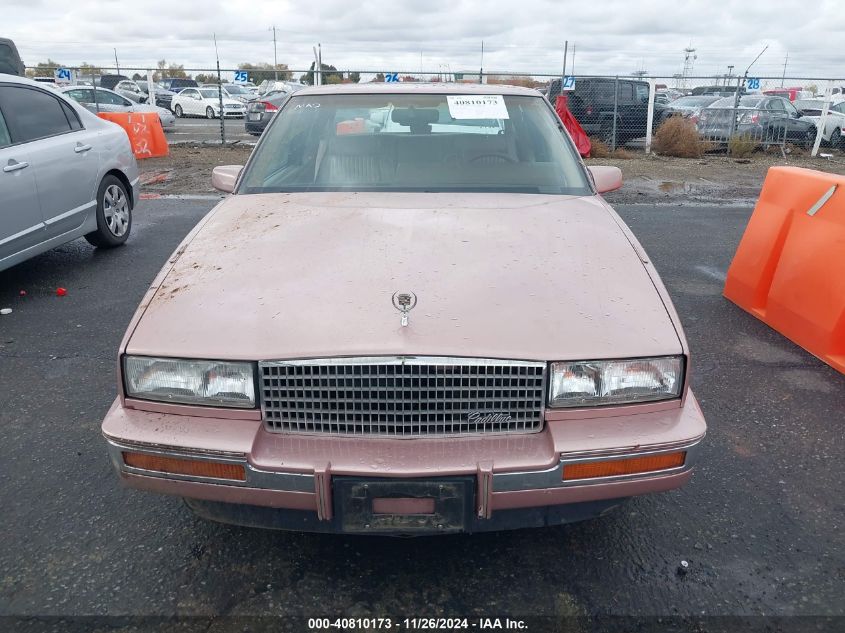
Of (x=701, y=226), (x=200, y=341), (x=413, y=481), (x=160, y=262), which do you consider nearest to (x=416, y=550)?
(x=413, y=481)

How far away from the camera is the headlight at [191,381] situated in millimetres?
2250

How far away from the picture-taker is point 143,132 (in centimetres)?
1416

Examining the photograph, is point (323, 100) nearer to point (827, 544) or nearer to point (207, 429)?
point (207, 429)

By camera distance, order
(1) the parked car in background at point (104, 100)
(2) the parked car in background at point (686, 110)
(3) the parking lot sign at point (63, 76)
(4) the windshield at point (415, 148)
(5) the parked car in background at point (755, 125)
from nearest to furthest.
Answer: (4) the windshield at point (415, 148)
(5) the parked car in background at point (755, 125)
(2) the parked car in background at point (686, 110)
(1) the parked car in background at point (104, 100)
(3) the parking lot sign at point (63, 76)

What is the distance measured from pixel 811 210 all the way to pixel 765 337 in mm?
930

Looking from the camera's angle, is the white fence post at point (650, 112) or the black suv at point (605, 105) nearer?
the white fence post at point (650, 112)

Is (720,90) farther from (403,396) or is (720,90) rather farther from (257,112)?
(403,396)

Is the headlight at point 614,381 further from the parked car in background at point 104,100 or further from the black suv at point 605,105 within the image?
the parked car in background at point 104,100

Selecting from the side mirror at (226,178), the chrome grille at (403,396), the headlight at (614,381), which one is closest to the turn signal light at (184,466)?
the chrome grille at (403,396)

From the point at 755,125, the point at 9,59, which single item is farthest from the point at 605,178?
the point at 755,125

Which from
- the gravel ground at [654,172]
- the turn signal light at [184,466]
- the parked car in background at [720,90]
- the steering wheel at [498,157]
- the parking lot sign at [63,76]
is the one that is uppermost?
the parking lot sign at [63,76]

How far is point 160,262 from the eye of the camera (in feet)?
21.7

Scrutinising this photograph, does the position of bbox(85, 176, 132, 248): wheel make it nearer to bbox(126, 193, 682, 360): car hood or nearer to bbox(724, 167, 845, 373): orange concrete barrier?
bbox(126, 193, 682, 360): car hood

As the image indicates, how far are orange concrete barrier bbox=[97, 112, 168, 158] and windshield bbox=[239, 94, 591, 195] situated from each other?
37.6ft
